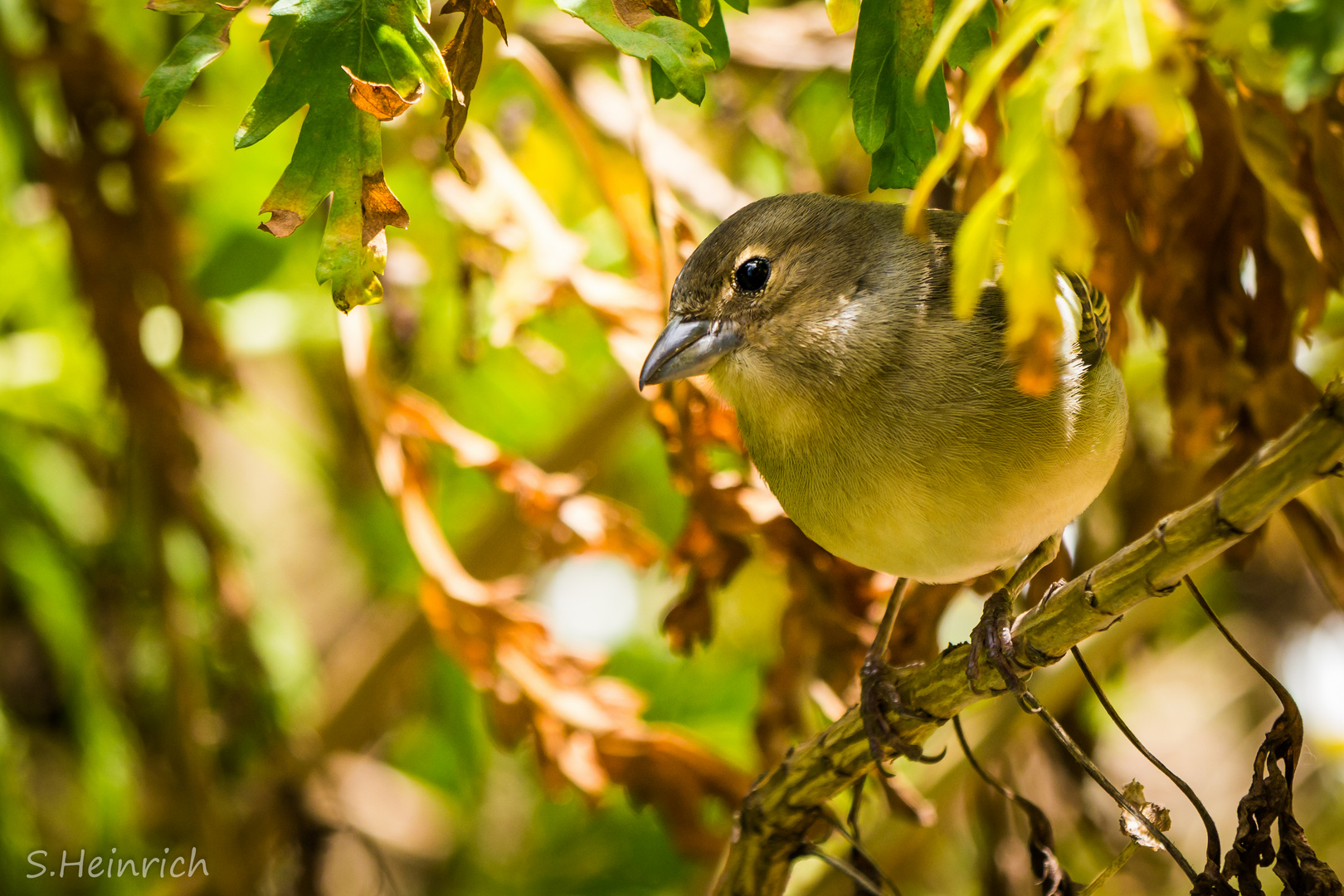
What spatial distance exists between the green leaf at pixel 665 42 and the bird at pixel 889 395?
64cm

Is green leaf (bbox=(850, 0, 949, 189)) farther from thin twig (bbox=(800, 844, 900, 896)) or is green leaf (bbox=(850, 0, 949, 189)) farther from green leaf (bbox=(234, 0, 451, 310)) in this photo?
thin twig (bbox=(800, 844, 900, 896))

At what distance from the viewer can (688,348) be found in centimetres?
207

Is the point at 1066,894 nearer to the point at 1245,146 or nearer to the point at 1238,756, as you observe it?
the point at 1245,146

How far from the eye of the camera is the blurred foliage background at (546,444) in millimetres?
2059

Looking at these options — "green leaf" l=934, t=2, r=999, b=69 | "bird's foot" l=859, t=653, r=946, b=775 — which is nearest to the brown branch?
"bird's foot" l=859, t=653, r=946, b=775

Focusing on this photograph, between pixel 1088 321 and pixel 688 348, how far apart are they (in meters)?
0.67

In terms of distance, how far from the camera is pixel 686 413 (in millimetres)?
2398

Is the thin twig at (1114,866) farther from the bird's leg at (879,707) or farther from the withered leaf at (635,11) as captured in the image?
the withered leaf at (635,11)

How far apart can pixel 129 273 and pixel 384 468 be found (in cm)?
112

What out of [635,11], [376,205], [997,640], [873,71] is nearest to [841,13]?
[873,71]

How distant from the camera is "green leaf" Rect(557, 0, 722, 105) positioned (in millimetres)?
1421

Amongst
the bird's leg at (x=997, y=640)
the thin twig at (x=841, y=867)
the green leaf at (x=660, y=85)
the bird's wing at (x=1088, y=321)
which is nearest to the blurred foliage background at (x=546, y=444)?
the green leaf at (x=660, y=85)

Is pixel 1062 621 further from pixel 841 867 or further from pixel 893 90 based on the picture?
pixel 893 90

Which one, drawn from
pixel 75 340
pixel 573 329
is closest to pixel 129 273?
pixel 75 340
